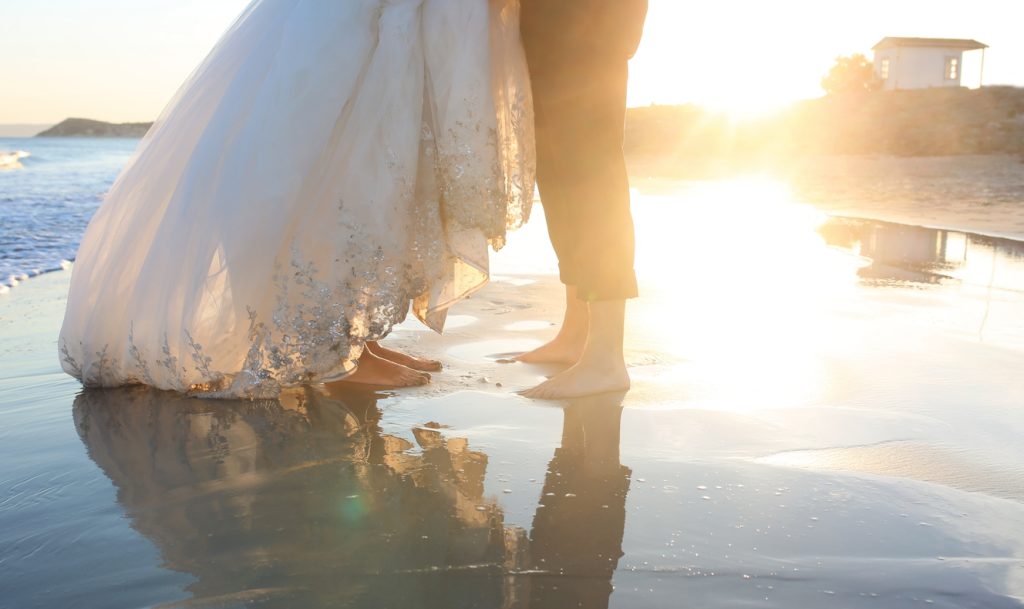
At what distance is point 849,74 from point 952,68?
28.5ft

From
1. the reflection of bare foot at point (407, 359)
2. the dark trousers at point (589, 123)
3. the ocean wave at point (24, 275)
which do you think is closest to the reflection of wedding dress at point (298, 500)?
the reflection of bare foot at point (407, 359)

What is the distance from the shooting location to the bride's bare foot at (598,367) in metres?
2.43

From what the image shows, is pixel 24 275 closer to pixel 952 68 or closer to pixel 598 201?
pixel 598 201

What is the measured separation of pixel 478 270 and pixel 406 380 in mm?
392

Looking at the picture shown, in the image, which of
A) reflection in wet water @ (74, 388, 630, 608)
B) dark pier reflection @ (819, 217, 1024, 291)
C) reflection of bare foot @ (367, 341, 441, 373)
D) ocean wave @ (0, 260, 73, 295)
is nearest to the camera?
reflection in wet water @ (74, 388, 630, 608)

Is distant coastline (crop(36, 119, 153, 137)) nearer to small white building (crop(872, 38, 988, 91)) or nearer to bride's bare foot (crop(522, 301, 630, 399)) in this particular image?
small white building (crop(872, 38, 988, 91))

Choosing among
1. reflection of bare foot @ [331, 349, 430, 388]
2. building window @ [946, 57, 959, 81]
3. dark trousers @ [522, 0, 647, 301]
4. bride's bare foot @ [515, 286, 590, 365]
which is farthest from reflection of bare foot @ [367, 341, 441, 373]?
building window @ [946, 57, 959, 81]

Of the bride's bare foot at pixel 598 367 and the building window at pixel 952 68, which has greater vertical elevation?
the building window at pixel 952 68

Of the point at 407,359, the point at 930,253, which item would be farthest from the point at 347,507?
the point at 930,253

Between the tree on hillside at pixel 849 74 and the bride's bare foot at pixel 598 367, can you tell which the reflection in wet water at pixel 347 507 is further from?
the tree on hillside at pixel 849 74

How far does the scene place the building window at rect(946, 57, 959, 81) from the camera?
1549 inches

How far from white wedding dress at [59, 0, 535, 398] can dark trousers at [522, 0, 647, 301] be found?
0.13 meters

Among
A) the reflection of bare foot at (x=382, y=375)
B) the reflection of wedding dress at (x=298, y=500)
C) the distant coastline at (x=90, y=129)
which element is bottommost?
the reflection of wedding dress at (x=298, y=500)

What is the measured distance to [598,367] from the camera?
8.16 ft
